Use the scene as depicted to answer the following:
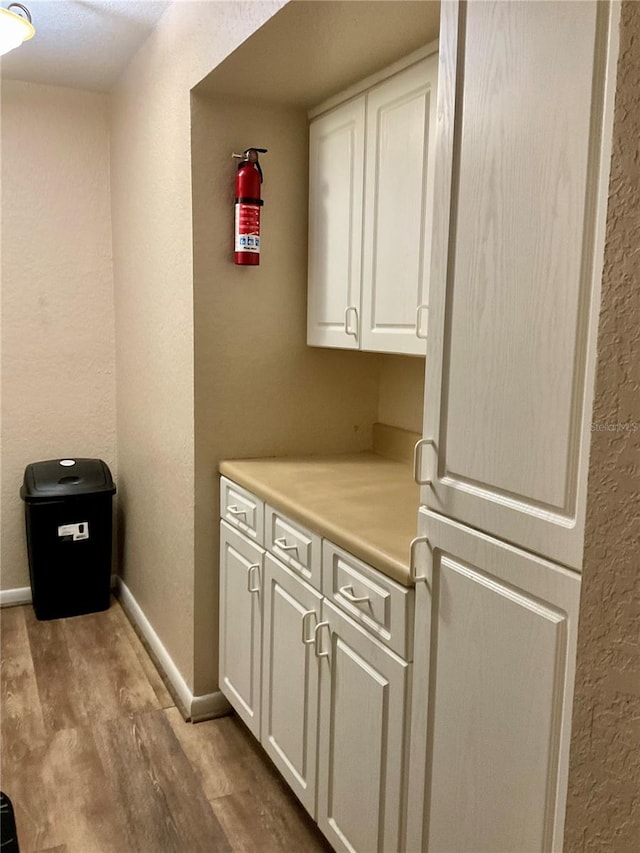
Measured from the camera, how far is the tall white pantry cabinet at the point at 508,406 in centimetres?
105

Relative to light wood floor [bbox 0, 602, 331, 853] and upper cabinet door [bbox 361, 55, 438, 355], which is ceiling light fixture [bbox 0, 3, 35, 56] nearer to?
upper cabinet door [bbox 361, 55, 438, 355]

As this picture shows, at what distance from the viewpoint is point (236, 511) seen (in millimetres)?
2398

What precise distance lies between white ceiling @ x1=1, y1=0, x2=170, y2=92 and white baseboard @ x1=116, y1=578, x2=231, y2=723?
2.31 m

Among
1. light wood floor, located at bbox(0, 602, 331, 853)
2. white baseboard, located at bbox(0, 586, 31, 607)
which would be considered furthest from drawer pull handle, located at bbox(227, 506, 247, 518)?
white baseboard, located at bbox(0, 586, 31, 607)

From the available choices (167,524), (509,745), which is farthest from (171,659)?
(509,745)

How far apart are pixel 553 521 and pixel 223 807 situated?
153 cm

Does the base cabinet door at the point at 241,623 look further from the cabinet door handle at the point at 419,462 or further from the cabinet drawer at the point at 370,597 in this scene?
the cabinet door handle at the point at 419,462

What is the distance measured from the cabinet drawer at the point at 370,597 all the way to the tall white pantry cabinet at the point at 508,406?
56 mm

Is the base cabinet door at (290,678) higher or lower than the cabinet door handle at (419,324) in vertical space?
Answer: lower

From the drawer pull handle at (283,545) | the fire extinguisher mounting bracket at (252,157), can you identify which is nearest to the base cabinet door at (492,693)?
the drawer pull handle at (283,545)

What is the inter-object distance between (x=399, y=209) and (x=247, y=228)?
602mm

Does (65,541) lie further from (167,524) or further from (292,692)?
(292,692)

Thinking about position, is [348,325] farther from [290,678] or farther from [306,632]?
[290,678]

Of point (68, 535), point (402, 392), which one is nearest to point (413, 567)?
point (402, 392)
